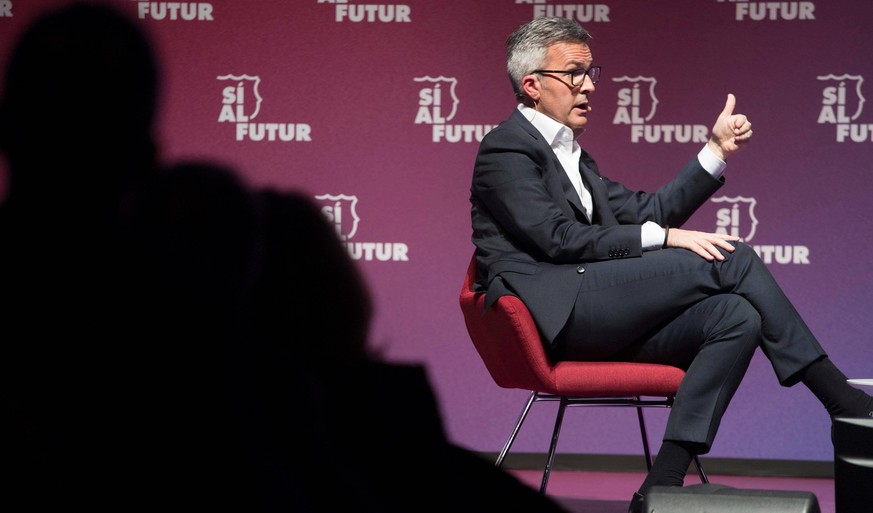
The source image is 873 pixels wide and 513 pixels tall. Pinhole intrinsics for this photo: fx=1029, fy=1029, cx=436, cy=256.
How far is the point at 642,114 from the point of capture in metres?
3.56

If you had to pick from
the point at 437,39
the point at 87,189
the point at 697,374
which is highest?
the point at 437,39

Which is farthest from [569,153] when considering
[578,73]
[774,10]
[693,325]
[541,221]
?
[774,10]

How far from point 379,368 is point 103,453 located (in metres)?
0.31

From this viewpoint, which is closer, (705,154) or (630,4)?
(705,154)

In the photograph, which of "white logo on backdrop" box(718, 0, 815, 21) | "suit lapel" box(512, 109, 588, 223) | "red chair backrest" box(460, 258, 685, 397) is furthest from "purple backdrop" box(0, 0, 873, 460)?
"red chair backrest" box(460, 258, 685, 397)

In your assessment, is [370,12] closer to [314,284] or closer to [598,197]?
[598,197]

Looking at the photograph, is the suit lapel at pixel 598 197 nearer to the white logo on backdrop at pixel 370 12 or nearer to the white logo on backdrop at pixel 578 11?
the white logo on backdrop at pixel 578 11

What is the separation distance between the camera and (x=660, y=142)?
355 centimetres

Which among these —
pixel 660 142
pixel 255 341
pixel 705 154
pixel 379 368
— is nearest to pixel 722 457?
pixel 660 142

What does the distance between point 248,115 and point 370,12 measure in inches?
22.5

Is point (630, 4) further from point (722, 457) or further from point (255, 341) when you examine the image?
point (255, 341)

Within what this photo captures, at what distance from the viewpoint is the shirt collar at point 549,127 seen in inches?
102

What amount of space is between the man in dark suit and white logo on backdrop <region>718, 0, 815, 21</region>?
1136 millimetres

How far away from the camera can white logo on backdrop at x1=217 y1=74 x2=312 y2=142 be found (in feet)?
12.2
